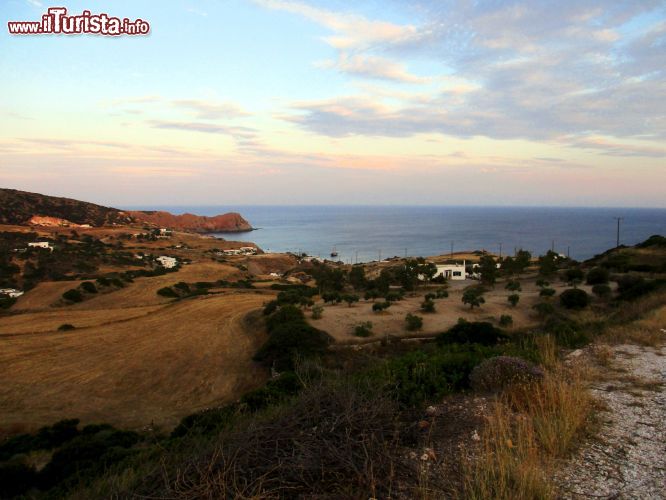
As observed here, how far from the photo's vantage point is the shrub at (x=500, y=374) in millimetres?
5836

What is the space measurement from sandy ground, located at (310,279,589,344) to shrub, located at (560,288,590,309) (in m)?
1.87

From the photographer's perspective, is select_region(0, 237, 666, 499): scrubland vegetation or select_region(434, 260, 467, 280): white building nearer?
select_region(0, 237, 666, 499): scrubland vegetation

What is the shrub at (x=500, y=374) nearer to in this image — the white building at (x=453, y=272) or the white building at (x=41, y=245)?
the white building at (x=453, y=272)

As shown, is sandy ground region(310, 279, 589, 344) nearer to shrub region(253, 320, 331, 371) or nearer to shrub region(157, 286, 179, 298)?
shrub region(253, 320, 331, 371)

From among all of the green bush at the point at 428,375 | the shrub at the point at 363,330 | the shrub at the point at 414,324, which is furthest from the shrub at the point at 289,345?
the green bush at the point at 428,375

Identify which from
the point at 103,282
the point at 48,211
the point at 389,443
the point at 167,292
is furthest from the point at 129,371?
the point at 48,211

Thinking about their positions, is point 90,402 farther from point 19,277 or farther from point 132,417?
point 19,277

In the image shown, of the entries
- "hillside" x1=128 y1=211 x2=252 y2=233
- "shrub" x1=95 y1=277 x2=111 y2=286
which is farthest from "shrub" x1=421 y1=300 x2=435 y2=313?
"hillside" x1=128 y1=211 x2=252 y2=233

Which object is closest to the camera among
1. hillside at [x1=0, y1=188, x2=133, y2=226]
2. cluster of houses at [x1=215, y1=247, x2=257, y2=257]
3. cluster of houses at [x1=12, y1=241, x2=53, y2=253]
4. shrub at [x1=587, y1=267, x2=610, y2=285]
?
shrub at [x1=587, y1=267, x2=610, y2=285]

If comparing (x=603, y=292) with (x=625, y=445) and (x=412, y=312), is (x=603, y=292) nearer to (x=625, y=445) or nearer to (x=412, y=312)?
(x=412, y=312)

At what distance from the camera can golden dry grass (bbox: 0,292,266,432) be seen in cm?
1577

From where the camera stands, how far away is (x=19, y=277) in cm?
4612

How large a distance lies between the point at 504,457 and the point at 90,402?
17340mm

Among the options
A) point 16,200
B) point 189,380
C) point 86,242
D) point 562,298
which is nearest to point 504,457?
point 189,380
